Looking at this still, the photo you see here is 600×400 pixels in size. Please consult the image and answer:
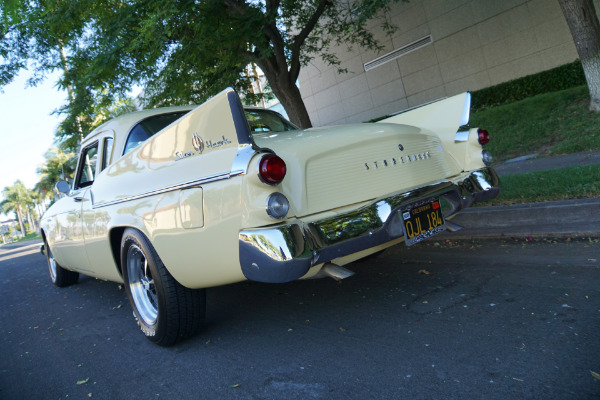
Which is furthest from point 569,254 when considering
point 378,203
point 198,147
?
point 198,147

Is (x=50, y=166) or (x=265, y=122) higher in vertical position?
(x=50, y=166)

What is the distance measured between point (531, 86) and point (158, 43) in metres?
10.3

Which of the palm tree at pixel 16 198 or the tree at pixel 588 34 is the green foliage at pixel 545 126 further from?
the palm tree at pixel 16 198

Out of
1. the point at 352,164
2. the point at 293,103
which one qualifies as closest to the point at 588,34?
the point at 293,103

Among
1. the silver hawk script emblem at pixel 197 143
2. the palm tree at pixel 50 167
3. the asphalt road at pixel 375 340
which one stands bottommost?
the asphalt road at pixel 375 340

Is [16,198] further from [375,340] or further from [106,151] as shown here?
[375,340]

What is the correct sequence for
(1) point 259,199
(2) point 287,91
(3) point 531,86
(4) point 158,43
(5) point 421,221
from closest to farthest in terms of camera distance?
(1) point 259,199 → (5) point 421,221 → (4) point 158,43 → (2) point 287,91 → (3) point 531,86

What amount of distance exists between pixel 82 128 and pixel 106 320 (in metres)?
8.49

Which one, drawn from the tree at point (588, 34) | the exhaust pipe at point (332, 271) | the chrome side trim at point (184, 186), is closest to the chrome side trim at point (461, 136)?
the exhaust pipe at point (332, 271)

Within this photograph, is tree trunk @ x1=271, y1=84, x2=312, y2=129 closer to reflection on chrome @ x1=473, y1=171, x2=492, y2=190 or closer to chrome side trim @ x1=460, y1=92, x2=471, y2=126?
chrome side trim @ x1=460, y1=92, x2=471, y2=126

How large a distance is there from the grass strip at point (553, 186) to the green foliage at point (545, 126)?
7.38 feet

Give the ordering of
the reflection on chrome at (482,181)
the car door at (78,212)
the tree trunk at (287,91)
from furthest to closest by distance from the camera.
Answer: the tree trunk at (287,91)
the car door at (78,212)
the reflection on chrome at (482,181)

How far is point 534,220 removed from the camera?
4.15 meters

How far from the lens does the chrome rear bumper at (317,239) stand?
2320mm
